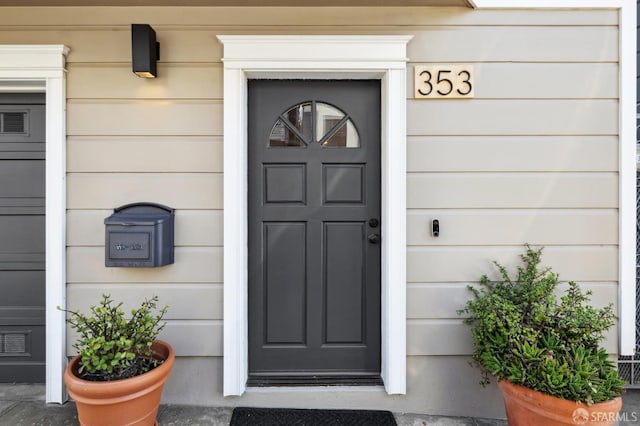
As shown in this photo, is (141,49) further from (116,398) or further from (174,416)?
(174,416)

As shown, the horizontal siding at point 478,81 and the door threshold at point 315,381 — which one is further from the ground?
the horizontal siding at point 478,81

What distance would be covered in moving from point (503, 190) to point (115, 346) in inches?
85.5

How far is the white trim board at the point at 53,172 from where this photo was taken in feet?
6.56

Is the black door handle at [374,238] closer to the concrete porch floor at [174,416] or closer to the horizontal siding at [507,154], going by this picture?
the horizontal siding at [507,154]

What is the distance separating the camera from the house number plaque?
6.71 ft

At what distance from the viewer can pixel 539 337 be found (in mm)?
1750

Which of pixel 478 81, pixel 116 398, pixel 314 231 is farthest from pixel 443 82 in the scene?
pixel 116 398

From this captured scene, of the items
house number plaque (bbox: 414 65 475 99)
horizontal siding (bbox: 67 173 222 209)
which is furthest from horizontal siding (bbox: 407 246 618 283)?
horizontal siding (bbox: 67 173 222 209)

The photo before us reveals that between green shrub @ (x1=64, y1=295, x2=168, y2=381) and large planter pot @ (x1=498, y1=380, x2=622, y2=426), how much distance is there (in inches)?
69.1

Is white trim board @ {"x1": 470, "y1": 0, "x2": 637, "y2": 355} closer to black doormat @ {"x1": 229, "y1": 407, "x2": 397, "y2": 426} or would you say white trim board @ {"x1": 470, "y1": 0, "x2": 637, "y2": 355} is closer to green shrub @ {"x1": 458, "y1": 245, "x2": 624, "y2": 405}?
green shrub @ {"x1": 458, "y1": 245, "x2": 624, "y2": 405}

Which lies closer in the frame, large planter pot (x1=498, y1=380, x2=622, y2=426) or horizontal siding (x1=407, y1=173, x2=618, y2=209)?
large planter pot (x1=498, y1=380, x2=622, y2=426)

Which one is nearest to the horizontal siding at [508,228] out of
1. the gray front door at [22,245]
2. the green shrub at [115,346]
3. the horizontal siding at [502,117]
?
the horizontal siding at [502,117]

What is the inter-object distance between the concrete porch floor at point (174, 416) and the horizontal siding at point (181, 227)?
924 mm

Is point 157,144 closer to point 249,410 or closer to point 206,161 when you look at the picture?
point 206,161
